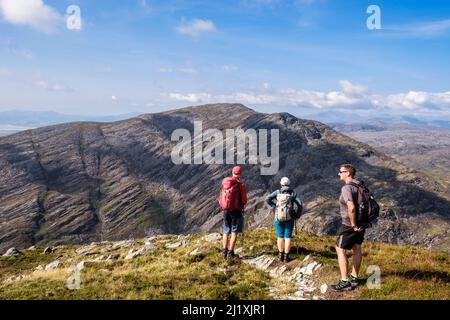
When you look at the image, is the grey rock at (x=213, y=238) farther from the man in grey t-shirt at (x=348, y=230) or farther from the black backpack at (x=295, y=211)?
the man in grey t-shirt at (x=348, y=230)

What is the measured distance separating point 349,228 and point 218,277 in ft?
20.7

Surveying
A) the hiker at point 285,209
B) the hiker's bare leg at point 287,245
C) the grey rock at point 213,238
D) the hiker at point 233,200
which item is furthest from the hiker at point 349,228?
the grey rock at point 213,238

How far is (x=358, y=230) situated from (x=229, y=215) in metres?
7.28

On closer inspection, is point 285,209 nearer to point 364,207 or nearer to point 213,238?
point 364,207

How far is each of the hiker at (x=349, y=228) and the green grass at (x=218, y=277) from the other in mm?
453

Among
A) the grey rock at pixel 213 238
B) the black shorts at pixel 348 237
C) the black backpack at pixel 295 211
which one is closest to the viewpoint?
the black shorts at pixel 348 237

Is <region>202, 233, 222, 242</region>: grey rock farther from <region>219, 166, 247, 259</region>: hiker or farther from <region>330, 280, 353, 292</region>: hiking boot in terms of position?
<region>330, 280, 353, 292</region>: hiking boot

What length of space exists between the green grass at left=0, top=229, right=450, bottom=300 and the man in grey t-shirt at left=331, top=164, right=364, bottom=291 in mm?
444

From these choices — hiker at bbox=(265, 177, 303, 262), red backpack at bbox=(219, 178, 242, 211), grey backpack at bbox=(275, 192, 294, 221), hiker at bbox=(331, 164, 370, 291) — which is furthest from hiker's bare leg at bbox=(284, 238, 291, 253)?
hiker at bbox=(331, 164, 370, 291)

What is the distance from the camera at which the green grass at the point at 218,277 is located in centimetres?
1454

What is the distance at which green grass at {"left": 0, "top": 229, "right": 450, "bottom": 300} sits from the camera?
14.5 meters

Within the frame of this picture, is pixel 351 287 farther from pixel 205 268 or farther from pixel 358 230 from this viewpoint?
pixel 205 268

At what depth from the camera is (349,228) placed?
14008 millimetres

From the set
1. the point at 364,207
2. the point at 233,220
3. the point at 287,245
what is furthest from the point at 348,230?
the point at 233,220
